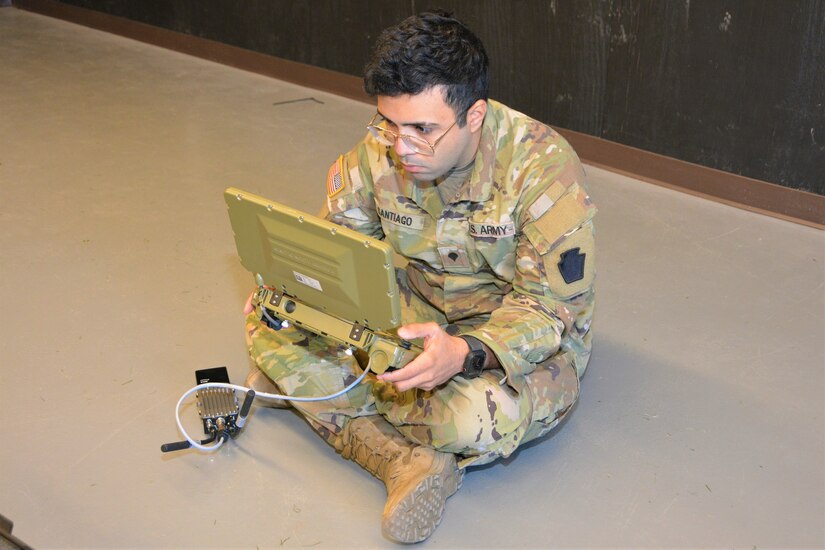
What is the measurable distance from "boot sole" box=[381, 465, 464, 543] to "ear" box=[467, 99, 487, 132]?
0.70 m

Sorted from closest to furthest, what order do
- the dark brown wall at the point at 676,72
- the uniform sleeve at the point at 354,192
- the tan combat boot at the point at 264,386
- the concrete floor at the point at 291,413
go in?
the concrete floor at the point at 291,413 < the uniform sleeve at the point at 354,192 < the tan combat boot at the point at 264,386 < the dark brown wall at the point at 676,72

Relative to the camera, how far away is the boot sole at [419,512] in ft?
6.15

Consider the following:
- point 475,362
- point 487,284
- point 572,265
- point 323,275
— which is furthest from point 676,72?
point 323,275

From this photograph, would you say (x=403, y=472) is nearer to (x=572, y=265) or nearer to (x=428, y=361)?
(x=428, y=361)

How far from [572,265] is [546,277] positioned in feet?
0.19

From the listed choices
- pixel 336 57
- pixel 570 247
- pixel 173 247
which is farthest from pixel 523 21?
pixel 570 247

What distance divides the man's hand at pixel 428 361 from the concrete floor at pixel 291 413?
356 mm

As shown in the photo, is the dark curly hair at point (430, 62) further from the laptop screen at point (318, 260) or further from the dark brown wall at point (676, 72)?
the dark brown wall at point (676, 72)

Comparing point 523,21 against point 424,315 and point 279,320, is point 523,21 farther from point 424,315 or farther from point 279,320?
point 279,320

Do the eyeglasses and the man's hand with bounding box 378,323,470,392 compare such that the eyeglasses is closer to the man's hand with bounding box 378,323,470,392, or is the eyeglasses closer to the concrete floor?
the man's hand with bounding box 378,323,470,392

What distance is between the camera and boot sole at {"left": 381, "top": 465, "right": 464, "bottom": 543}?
6.15 feet

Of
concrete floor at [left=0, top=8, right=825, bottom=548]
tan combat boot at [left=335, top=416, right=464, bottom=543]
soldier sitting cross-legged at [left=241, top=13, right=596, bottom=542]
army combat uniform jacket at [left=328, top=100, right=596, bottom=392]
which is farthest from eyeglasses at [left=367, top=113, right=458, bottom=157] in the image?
concrete floor at [left=0, top=8, right=825, bottom=548]

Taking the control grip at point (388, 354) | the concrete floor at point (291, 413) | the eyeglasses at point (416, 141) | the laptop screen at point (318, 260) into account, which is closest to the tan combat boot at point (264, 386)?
the concrete floor at point (291, 413)

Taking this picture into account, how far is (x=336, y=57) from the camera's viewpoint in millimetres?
4309
